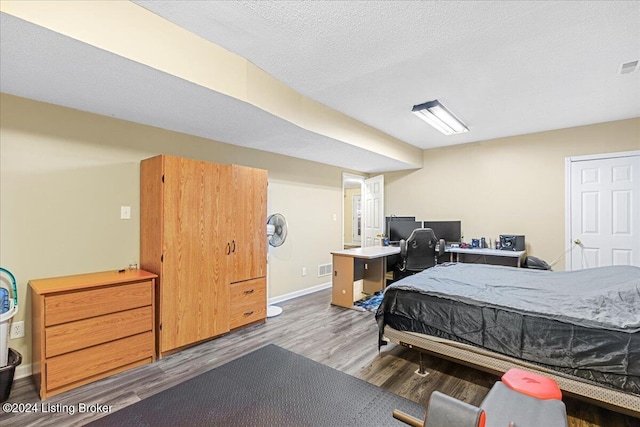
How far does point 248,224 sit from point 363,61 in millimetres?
2066

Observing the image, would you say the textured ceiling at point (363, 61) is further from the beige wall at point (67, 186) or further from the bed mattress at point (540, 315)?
the bed mattress at point (540, 315)

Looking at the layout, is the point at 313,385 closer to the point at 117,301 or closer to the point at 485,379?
the point at 485,379

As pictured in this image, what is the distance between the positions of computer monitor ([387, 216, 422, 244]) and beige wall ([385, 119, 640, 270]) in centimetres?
52

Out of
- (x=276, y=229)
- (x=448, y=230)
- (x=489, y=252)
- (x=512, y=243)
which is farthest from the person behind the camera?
(x=448, y=230)

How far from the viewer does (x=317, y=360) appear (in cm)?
263

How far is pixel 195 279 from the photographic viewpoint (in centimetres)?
295

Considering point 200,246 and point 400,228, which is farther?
point 400,228

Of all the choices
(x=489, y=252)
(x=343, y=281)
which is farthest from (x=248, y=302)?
(x=489, y=252)

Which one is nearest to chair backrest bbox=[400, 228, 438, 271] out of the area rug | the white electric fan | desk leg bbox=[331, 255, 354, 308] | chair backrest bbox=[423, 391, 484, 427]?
desk leg bbox=[331, 255, 354, 308]

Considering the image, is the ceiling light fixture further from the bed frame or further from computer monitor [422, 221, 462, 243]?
the bed frame

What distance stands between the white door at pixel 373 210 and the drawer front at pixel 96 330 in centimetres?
416

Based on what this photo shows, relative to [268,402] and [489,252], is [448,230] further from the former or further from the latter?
[268,402]

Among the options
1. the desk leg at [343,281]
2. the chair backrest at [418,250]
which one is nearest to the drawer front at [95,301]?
the desk leg at [343,281]

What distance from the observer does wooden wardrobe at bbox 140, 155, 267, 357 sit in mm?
2758
